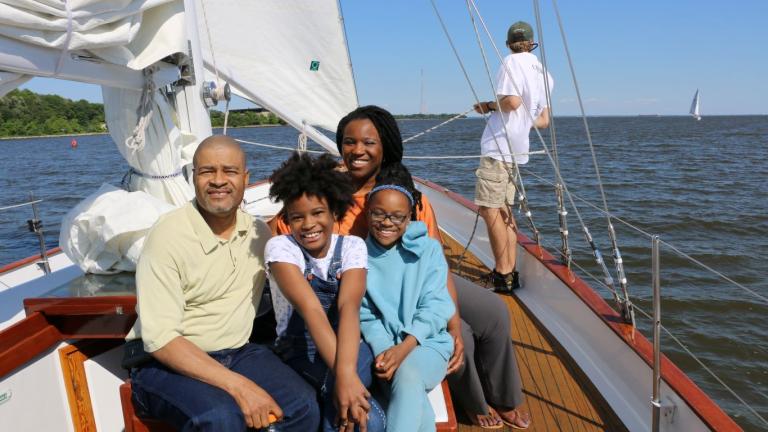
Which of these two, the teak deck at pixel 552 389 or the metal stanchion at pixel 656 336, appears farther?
the teak deck at pixel 552 389

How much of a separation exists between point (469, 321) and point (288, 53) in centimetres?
293

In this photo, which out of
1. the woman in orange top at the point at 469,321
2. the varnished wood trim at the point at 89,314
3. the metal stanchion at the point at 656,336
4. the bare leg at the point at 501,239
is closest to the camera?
the metal stanchion at the point at 656,336

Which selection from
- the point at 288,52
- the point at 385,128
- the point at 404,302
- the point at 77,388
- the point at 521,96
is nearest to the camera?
the point at 404,302

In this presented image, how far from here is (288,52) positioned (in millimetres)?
4477

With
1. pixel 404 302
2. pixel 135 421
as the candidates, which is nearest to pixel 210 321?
pixel 135 421

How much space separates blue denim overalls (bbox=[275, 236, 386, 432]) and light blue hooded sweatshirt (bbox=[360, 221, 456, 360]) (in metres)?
0.10

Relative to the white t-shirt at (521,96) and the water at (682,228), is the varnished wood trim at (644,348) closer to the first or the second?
the water at (682,228)

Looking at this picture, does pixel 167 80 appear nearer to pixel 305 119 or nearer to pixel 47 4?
pixel 47 4

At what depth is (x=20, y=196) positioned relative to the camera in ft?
50.0

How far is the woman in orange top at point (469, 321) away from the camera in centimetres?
231

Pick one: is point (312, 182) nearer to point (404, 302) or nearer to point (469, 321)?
point (404, 302)

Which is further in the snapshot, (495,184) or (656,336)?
(495,184)

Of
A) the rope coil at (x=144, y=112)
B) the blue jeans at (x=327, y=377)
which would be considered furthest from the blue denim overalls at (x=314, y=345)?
the rope coil at (x=144, y=112)

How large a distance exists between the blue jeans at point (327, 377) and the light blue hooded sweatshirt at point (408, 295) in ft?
0.25
